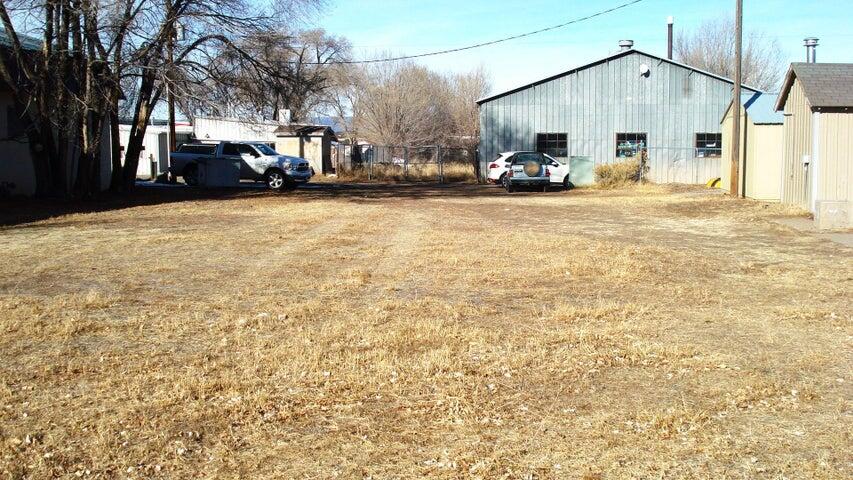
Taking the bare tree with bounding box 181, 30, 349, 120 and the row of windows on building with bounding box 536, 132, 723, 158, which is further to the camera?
the row of windows on building with bounding box 536, 132, 723, 158

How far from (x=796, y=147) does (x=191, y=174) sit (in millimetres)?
22500

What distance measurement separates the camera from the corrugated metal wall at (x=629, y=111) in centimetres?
3700

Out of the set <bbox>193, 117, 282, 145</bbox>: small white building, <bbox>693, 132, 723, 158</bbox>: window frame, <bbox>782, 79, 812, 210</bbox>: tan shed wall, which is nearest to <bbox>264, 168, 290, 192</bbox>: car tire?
<bbox>193, 117, 282, 145</bbox>: small white building

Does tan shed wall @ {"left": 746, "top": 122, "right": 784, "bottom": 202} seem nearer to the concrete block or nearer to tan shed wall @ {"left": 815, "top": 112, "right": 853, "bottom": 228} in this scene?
tan shed wall @ {"left": 815, "top": 112, "right": 853, "bottom": 228}

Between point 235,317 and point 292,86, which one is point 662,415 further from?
point 292,86

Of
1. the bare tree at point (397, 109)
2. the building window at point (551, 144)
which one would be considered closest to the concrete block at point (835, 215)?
the building window at point (551, 144)

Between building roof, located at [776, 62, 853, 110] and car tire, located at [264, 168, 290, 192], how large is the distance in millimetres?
18022

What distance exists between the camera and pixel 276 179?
31.8 meters

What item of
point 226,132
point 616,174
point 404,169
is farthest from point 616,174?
point 226,132

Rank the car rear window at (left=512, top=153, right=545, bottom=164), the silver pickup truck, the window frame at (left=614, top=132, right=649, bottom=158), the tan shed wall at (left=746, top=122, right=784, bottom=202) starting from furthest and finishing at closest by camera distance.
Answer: the window frame at (left=614, top=132, right=649, bottom=158) → the car rear window at (left=512, top=153, right=545, bottom=164) → the silver pickup truck → the tan shed wall at (left=746, top=122, right=784, bottom=202)

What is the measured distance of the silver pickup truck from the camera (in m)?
31.7

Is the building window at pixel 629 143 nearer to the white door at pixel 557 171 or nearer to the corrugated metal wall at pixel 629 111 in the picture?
the corrugated metal wall at pixel 629 111

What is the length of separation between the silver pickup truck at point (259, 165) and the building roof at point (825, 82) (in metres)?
17.7

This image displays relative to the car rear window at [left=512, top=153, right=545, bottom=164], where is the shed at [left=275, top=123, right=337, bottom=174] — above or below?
above
